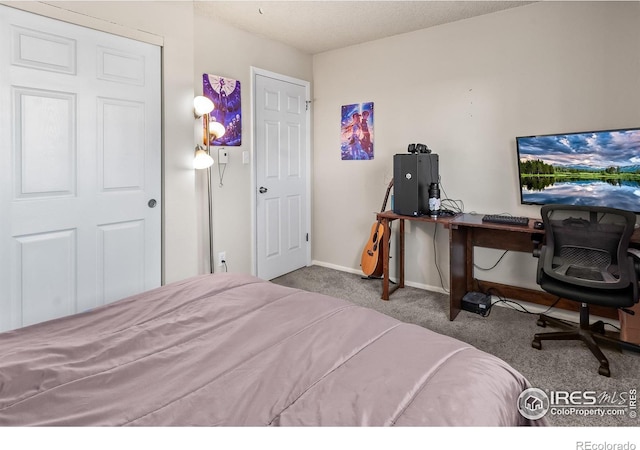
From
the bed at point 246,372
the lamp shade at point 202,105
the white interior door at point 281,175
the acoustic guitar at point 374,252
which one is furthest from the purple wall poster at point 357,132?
the bed at point 246,372

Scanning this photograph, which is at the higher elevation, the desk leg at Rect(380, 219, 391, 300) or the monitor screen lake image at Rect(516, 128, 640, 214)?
the monitor screen lake image at Rect(516, 128, 640, 214)

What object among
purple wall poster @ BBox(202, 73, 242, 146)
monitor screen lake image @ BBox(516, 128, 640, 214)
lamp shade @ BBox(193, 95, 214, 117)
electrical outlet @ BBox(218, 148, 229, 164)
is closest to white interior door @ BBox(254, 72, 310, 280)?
purple wall poster @ BBox(202, 73, 242, 146)

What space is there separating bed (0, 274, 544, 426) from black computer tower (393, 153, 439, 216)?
80.5 inches

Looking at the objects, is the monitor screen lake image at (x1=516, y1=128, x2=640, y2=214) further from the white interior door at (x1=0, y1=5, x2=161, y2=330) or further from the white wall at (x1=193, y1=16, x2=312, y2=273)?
the white interior door at (x1=0, y1=5, x2=161, y2=330)

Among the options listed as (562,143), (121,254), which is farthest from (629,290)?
(121,254)

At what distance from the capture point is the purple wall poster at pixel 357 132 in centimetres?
411

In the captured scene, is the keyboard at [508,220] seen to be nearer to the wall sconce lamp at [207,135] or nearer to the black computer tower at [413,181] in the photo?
the black computer tower at [413,181]

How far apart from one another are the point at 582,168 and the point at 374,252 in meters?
1.80

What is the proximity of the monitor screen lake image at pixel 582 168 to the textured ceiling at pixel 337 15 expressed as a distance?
3.88 feet

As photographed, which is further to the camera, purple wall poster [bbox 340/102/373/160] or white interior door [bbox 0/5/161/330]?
purple wall poster [bbox 340/102/373/160]

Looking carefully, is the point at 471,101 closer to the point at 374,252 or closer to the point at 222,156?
the point at 374,252

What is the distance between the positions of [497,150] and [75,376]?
10.9 ft

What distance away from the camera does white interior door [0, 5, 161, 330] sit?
86.0 inches

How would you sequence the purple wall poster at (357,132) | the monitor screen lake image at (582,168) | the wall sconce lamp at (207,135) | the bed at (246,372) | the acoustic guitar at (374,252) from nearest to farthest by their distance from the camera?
1. the bed at (246,372)
2. the monitor screen lake image at (582,168)
3. the wall sconce lamp at (207,135)
4. the acoustic guitar at (374,252)
5. the purple wall poster at (357,132)
